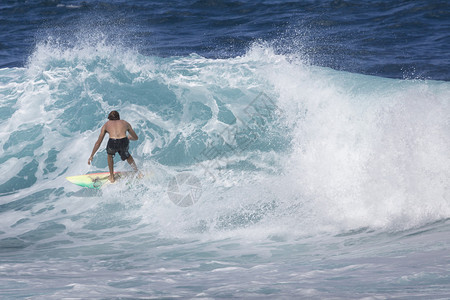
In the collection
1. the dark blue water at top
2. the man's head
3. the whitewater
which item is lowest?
the whitewater

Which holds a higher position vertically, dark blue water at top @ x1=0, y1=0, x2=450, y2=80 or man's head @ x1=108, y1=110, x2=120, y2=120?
dark blue water at top @ x1=0, y1=0, x2=450, y2=80

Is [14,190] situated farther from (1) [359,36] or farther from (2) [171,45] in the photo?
(1) [359,36]

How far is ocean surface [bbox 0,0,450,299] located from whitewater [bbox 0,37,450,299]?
3 centimetres

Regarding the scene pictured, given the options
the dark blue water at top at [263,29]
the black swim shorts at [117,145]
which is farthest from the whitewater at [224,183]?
the dark blue water at top at [263,29]

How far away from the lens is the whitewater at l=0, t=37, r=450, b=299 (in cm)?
502

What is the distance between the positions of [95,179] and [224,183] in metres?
2.36

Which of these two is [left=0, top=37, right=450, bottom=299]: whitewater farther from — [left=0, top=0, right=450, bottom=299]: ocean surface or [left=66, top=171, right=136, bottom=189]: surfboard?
[left=66, top=171, right=136, bottom=189]: surfboard

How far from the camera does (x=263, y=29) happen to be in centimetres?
1872

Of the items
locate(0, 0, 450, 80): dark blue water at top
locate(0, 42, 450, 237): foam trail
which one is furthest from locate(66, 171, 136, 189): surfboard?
locate(0, 0, 450, 80): dark blue water at top

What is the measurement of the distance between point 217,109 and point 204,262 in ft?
18.1

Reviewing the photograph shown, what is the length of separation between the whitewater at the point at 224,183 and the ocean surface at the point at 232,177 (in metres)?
0.03

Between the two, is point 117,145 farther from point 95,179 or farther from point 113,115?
point 95,179

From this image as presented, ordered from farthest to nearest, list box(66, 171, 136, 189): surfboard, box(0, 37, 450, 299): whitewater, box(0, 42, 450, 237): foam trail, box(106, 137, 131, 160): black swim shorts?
box(66, 171, 136, 189): surfboard
box(106, 137, 131, 160): black swim shorts
box(0, 42, 450, 237): foam trail
box(0, 37, 450, 299): whitewater

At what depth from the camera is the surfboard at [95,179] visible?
919cm
